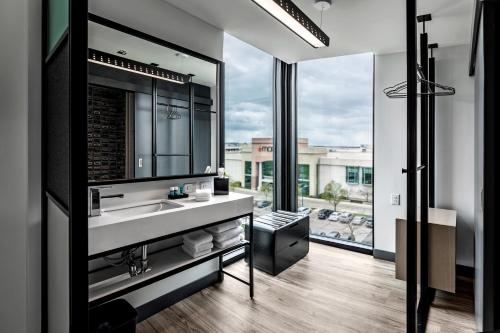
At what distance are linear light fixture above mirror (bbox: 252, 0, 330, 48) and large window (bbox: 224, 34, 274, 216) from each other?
1117mm

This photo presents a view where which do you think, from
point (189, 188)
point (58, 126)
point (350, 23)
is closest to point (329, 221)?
point (189, 188)

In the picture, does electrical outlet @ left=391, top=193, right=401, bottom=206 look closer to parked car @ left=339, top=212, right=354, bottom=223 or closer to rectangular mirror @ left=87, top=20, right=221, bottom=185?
parked car @ left=339, top=212, right=354, bottom=223

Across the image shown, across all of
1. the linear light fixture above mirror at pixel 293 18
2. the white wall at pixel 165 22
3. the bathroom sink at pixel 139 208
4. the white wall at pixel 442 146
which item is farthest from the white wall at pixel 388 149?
the bathroom sink at pixel 139 208

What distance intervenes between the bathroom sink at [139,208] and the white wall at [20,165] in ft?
1.52

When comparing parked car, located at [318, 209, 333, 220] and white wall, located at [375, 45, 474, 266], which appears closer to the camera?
white wall, located at [375, 45, 474, 266]

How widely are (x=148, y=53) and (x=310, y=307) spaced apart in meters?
2.47

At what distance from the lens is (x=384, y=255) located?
3.45m

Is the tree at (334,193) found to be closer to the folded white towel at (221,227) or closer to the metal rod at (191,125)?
the folded white towel at (221,227)

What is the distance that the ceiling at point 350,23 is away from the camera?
2.35 m

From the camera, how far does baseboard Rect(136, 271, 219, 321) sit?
220cm

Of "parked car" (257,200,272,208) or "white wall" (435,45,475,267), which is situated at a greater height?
"white wall" (435,45,475,267)

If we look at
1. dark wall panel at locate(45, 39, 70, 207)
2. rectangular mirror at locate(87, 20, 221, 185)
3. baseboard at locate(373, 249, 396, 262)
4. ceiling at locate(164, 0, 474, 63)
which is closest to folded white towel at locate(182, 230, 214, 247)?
rectangular mirror at locate(87, 20, 221, 185)

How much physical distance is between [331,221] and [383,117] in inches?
60.3
